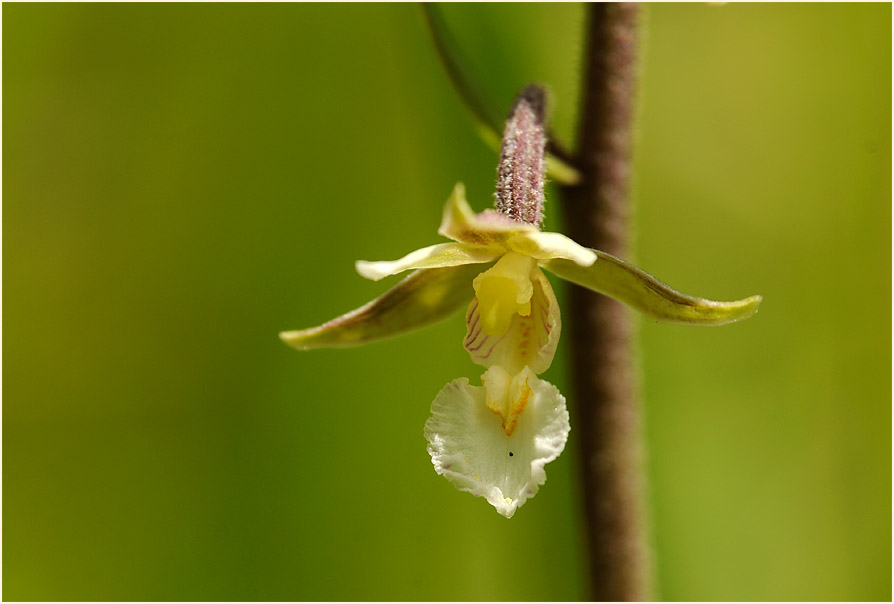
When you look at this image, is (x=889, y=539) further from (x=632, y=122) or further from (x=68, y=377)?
(x=68, y=377)

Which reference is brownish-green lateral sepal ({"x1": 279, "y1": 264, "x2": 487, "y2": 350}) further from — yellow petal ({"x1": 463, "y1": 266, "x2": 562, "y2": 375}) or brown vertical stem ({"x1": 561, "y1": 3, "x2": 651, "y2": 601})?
brown vertical stem ({"x1": 561, "y1": 3, "x2": 651, "y2": 601})

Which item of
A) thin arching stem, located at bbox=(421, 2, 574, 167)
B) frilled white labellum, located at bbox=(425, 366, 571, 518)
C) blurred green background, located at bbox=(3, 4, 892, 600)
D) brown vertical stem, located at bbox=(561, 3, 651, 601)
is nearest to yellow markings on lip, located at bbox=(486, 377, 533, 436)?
frilled white labellum, located at bbox=(425, 366, 571, 518)

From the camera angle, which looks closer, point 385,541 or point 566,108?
point 385,541

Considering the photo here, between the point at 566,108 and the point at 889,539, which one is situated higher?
the point at 566,108

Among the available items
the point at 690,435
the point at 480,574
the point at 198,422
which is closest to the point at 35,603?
the point at 198,422

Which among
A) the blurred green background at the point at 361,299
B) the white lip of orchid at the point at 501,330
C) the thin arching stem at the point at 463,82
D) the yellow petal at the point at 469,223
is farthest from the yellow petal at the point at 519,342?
the blurred green background at the point at 361,299

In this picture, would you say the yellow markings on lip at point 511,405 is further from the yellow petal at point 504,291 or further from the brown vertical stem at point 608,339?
the brown vertical stem at point 608,339
